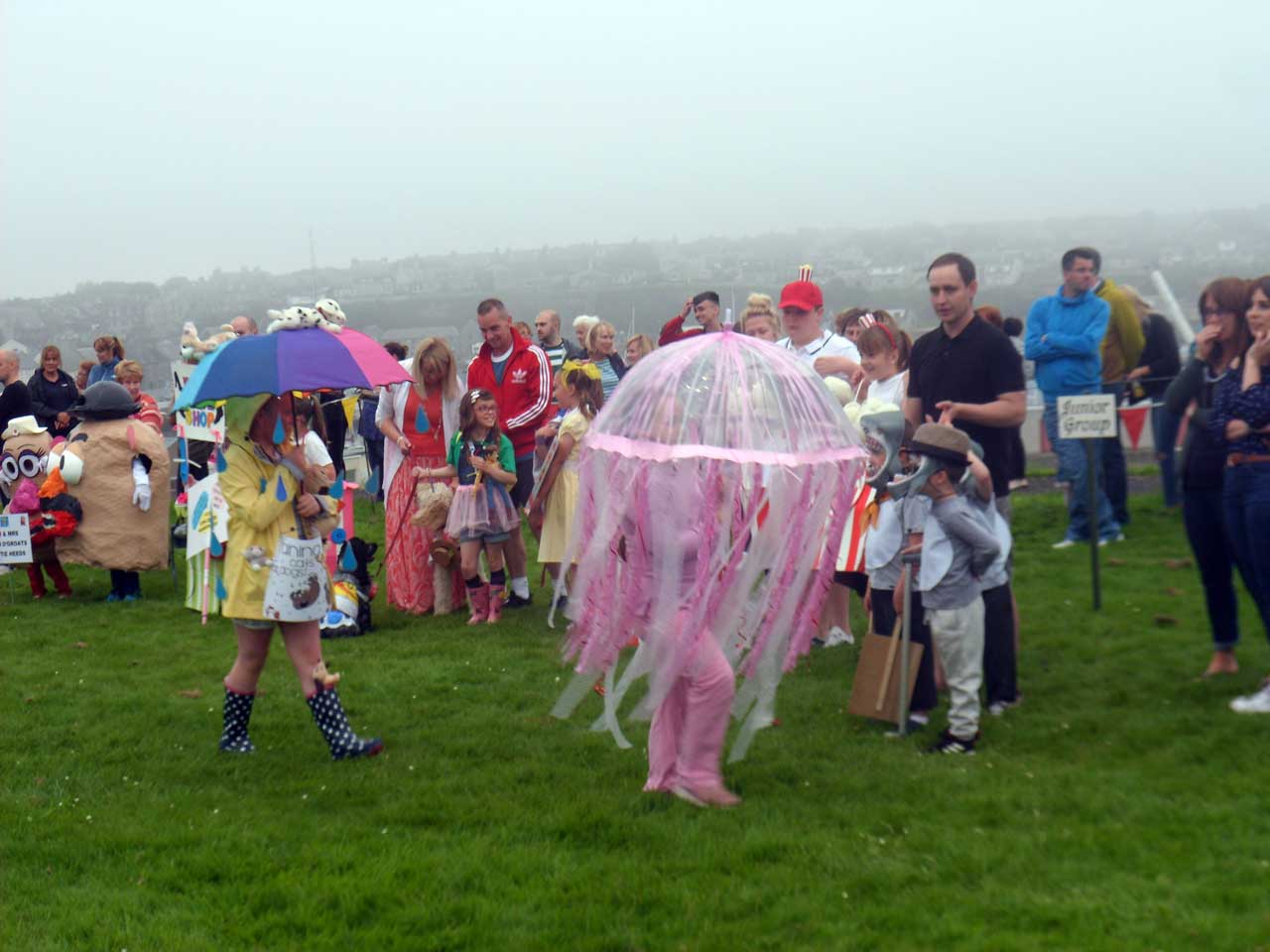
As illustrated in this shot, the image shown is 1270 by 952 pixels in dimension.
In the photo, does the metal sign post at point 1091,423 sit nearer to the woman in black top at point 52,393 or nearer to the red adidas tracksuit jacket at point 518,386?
the red adidas tracksuit jacket at point 518,386

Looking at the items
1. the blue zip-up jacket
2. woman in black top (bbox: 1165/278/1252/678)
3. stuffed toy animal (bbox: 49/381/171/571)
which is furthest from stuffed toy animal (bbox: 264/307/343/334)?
the blue zip-up jacket

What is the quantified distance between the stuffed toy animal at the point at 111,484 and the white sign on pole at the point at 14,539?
306 mm

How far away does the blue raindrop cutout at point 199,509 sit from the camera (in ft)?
30.0

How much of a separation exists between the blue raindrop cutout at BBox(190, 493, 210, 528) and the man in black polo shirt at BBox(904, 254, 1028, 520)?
5.08m

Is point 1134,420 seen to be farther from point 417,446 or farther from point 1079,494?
point 417,446

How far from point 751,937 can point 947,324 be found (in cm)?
348

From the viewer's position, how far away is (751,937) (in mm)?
4453

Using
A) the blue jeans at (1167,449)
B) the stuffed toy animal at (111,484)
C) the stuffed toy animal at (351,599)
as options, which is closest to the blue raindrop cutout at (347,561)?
the stuffed toy animal at (351,599)

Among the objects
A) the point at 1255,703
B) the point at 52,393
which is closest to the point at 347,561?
the point at 1255,703

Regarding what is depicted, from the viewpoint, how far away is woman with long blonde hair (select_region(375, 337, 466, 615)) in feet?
33.8

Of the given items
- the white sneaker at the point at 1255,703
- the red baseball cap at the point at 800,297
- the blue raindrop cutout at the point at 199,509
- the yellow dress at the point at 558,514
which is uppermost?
the red baseball cap at the point at 800,297

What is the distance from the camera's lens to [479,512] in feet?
32.6

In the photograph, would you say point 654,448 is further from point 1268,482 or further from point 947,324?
point 1268,482

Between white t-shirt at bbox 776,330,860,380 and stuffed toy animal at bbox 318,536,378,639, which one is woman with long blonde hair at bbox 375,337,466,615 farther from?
white t-shirt at bbox 776,330,860,380
